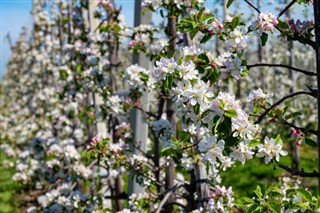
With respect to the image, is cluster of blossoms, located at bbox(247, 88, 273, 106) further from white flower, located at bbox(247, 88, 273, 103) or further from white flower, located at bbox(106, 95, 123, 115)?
white flower, located at bbox(106, 95, 123, 115)

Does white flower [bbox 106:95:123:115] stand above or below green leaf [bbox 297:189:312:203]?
above

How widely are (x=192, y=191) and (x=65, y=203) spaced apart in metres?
1.27

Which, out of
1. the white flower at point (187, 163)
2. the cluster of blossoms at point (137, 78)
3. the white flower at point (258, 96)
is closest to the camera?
the white flower at point (258, 96)

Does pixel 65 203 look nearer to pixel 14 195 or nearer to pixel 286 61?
pixel 14 195

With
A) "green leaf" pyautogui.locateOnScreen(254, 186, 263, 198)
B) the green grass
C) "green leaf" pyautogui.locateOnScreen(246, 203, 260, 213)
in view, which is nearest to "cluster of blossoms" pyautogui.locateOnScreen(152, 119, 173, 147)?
"green leaf" pyautogui.locateOnScreen(254, 186, 263, 198)

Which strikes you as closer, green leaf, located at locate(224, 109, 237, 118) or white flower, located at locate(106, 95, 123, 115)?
green leaf, located at locate(224, 109, 237, 118)

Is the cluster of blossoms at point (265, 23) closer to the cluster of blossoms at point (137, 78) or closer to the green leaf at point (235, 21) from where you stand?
the green leaf at point (235, 21)

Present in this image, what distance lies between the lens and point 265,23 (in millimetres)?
2178

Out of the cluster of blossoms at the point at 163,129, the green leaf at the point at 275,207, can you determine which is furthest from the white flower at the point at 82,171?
the green leaf at the point at 275,207

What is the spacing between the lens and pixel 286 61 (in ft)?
54.6

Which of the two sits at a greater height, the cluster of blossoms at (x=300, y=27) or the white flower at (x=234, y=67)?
the cluster of blossoms at (x=300, y=27)

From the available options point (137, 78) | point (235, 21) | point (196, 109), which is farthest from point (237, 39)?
point (137, 78)

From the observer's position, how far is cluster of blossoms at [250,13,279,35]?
2.18 m

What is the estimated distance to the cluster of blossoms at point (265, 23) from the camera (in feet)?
7.14
